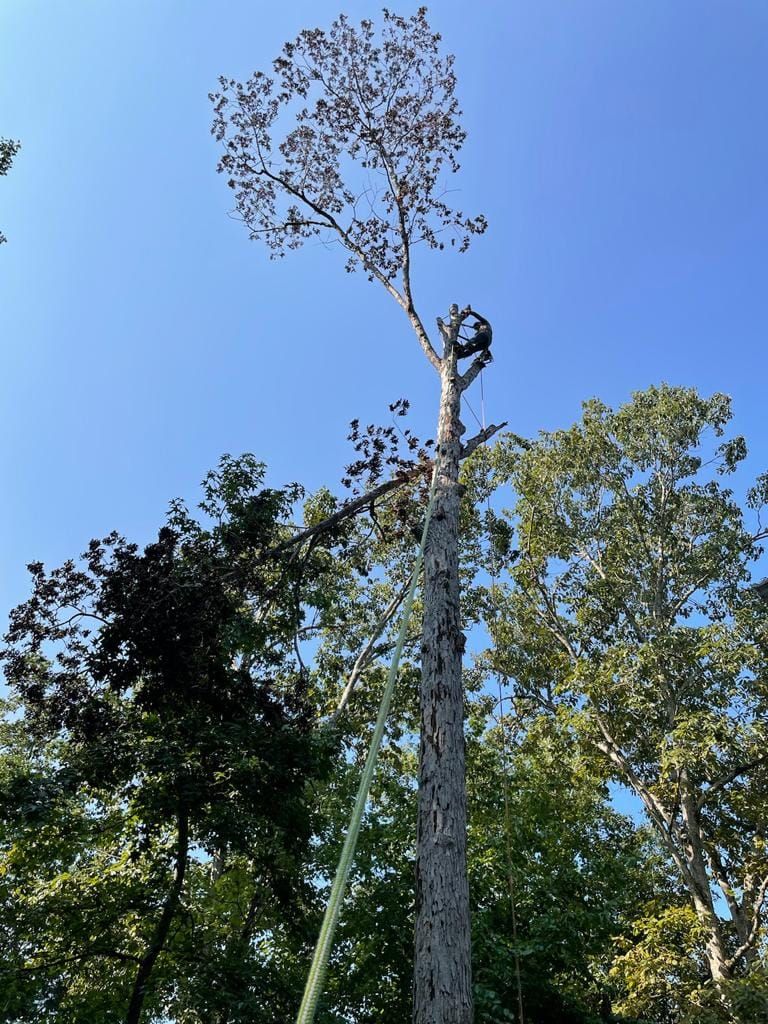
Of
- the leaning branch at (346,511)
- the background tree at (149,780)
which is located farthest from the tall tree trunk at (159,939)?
the leaning branch at (346,511)

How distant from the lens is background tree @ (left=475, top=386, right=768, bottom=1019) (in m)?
9.70

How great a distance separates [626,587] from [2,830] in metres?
10.3

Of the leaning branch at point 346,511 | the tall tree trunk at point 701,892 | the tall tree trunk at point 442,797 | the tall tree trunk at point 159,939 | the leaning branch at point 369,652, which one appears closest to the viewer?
the tall tree trunk at point 442,797

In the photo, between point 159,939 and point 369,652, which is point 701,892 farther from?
point 159,939

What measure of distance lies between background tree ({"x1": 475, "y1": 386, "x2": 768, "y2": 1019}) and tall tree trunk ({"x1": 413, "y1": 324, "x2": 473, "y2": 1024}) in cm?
602

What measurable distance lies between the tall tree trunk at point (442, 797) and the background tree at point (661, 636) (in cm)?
602

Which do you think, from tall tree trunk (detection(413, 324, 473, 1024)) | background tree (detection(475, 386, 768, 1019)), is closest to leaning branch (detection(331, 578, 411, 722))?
background tree (detection(475, 386, 768, 1019))

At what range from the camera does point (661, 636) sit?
1060cm

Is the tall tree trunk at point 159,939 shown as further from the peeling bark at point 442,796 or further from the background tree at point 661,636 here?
the background tree at point 661,636

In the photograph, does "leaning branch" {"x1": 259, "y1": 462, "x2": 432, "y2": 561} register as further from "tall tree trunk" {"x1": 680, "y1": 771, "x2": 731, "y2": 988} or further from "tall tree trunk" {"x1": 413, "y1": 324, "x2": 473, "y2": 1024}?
"tall tree trunk" {"x1": 680, "y1": 771, "x2": 731, "y2": 988}

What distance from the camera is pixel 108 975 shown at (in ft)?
22.2

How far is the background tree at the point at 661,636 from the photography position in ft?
31.8

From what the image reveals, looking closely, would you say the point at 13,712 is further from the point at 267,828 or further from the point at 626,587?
Result: the point at 626,587

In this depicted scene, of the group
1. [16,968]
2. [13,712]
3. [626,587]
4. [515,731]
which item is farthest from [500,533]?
[13,712]
